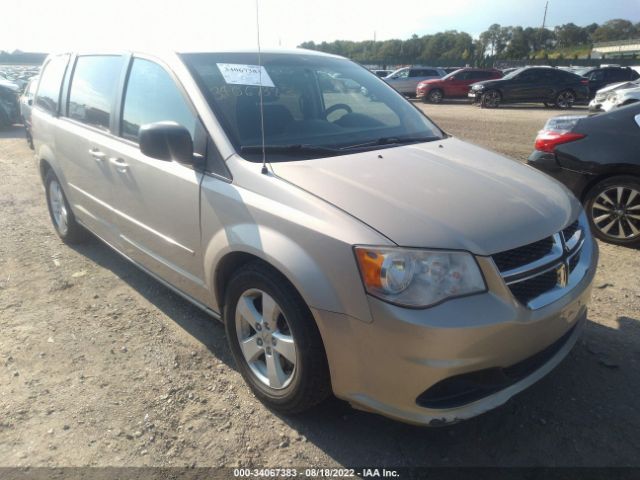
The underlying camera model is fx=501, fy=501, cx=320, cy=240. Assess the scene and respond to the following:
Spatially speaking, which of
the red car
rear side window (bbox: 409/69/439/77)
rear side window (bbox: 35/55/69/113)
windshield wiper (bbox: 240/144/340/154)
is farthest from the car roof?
rear side window (bbox: 409/69/439/77)

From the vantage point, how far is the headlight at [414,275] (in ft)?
6.41

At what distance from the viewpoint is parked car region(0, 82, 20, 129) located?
542 inches

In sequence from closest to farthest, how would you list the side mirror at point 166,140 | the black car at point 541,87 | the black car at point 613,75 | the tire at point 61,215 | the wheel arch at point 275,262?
1. the wheel arch at point 275,262
2. the side mirror at point 166,140
3. the tire at point 61,215
4. the black car at point 541,87
5. the black car at point 613,75

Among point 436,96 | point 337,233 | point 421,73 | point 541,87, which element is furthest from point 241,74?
point 421,73

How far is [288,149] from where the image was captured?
105 inches

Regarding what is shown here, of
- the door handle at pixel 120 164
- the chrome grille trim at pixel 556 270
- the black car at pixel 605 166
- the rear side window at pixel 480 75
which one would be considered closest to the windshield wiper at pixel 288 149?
the door handle at pixel 120 164

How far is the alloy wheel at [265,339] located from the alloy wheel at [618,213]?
11.9 ft

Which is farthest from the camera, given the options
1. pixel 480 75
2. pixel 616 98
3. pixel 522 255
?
pixel 480 75

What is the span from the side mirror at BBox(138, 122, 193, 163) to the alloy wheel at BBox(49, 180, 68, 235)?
2.49 meters

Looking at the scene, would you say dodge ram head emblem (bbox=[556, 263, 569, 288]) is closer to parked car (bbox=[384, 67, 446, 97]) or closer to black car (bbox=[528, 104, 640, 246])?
black car (bbox=[528, 104, 640, 246])

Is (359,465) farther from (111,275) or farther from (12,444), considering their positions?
(111,275)

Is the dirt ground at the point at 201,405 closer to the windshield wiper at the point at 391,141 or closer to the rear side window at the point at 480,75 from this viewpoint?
the windshield wiper at the point at 391,141

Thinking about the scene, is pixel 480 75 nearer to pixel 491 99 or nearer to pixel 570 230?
pixel 491 99

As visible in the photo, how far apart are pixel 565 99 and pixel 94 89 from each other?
20.7 metres
